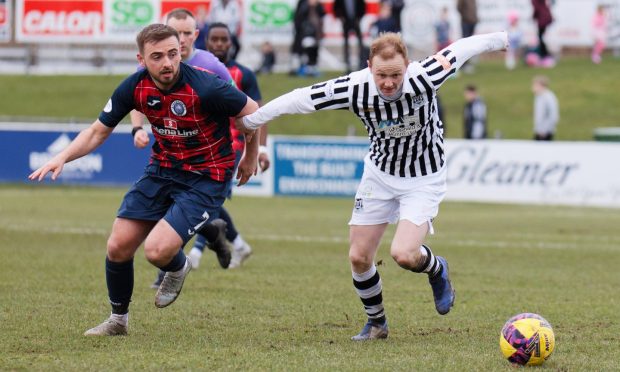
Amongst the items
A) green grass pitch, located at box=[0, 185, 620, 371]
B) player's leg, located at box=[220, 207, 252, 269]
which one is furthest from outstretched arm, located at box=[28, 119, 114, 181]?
player's leg, located at box=[220, 207, 252, 269]

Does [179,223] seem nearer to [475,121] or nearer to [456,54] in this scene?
[456,54]

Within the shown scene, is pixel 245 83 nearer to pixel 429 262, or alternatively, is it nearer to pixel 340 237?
pixel 429 262

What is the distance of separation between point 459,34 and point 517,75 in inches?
81.4

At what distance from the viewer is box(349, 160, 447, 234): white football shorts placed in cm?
728

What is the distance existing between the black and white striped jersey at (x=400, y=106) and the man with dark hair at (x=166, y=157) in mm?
269

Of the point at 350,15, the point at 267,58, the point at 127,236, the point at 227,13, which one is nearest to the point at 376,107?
the point at 127,236

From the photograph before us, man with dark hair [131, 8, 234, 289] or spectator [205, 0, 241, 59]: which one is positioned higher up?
man with dark hair [131, 8, 234, 289]

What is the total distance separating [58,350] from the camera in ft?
21.8

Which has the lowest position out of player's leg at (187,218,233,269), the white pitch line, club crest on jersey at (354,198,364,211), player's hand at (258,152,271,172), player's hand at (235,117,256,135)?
the white pitch line

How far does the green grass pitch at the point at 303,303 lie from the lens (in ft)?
21.3

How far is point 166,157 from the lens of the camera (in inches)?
288

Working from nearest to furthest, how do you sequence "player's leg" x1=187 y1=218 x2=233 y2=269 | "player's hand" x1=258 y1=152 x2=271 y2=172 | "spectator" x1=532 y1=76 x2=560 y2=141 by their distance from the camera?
"player's hand" x1=258 y1=152 x2=271 y2=172
"player's leg" x1=187 y1=218 x2=233 y2=269
"spectator" x1=532 y1=76 x2=560 y2=141

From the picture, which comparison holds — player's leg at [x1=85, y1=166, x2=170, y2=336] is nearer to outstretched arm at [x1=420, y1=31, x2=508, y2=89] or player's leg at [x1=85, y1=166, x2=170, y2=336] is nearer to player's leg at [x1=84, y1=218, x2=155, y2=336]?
player's leg at [x1=84, y1=218, x2=155, y2=336]

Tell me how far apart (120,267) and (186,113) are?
1038 millimetres
